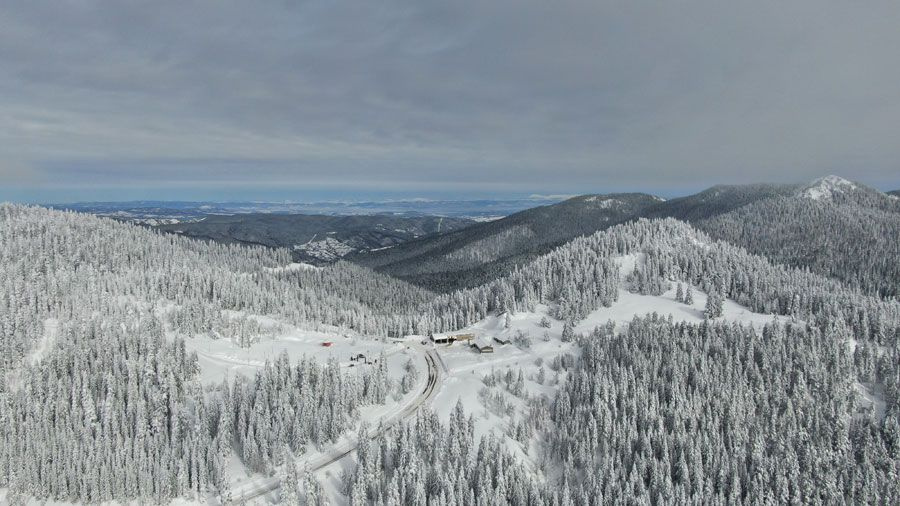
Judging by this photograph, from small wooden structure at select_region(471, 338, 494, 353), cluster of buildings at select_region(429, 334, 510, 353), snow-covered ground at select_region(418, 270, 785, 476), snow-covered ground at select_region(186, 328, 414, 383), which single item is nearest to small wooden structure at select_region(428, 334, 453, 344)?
cluster of buildings at select_region(429, 334, 510, 353)

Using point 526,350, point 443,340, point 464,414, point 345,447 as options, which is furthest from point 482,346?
point 345,447

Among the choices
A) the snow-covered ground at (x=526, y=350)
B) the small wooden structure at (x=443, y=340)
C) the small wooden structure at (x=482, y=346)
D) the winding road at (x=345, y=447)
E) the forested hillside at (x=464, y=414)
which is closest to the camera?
the winding road at (x=345, y=447)

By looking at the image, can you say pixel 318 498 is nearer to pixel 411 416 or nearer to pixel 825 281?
pixel 411 416

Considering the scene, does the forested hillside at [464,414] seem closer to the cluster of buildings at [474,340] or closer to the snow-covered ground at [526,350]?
the snow-covered ground at [526,350]

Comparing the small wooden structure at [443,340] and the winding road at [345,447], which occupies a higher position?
the small wooden structure at [443,340]

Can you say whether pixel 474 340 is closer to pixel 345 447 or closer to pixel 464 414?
pixel 464 414

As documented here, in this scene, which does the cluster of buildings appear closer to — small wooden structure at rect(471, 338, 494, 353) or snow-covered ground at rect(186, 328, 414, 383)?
small wooden structure at rect(471, 338, 494, 353)

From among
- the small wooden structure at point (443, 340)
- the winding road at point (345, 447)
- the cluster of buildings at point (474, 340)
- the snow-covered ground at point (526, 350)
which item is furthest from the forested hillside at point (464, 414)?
the small wooden structure at point (443, 340)
